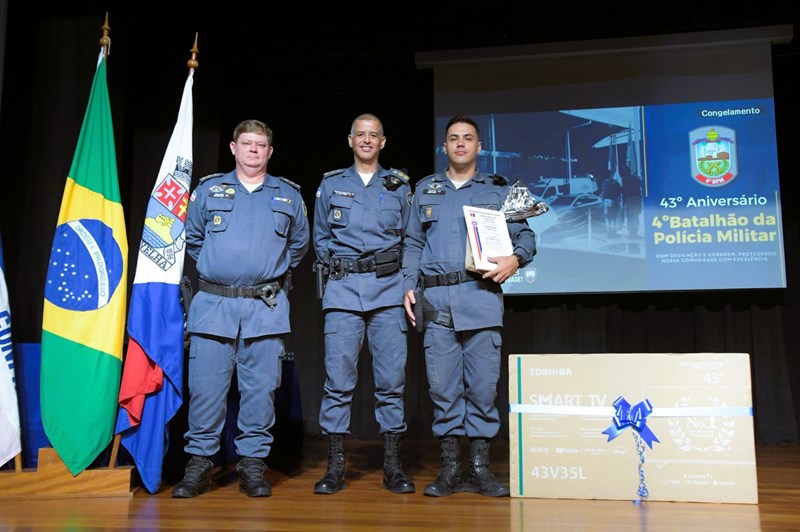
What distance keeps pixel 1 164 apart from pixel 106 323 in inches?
55.5

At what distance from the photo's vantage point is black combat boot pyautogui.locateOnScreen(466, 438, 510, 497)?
2.66m

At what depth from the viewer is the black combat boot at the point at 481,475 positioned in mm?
2664

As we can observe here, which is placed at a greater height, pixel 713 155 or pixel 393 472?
pixel 713 155

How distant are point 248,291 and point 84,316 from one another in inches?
28.6

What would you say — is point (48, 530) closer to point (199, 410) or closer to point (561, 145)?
point (199, 410)

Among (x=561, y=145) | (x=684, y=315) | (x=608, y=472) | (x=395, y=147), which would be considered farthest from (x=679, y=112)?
(x=608, y=472)

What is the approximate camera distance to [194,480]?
2721 millimetres

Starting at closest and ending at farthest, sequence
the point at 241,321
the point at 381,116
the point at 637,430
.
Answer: the point at 637,430
the point at 241,321
the point at 381,116

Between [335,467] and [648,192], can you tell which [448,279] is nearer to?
[335,467]

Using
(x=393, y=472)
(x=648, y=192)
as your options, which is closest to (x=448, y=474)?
(x=393, y=472)

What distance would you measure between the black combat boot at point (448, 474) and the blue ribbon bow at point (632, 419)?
0.61m

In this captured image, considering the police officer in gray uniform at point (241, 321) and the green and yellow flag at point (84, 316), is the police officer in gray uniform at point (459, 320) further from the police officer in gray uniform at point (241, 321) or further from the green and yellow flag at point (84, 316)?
the green and yellow flag at point (84, 316)

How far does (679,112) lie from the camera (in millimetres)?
4539

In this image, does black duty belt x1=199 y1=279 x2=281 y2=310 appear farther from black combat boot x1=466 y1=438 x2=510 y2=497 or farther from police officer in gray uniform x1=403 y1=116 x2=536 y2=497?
black combat boot x1=466 y1=438 x2=510 y2=497
